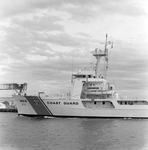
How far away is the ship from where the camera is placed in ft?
103

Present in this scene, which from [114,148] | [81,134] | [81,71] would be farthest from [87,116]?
[114,148]

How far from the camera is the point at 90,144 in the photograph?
17.0 metres

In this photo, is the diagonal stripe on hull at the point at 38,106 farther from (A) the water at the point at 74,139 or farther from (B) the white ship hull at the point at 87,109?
(A) the water at the point at 74,139

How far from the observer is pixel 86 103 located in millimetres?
32188

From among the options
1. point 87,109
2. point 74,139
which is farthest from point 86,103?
point 74,139

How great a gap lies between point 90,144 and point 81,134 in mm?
3494

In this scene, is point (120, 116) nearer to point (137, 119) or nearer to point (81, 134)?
point (137, 119)

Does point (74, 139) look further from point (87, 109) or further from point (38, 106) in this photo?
point (38, 106)

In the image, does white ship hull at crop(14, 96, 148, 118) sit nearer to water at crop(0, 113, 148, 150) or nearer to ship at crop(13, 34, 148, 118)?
ship at crop(13, 34, 148, 118)

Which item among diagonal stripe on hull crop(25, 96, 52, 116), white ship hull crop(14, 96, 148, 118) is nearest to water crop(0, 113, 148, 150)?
white ship hull crop(14, 96, 148, 118)

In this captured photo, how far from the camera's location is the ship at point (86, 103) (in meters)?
31.4

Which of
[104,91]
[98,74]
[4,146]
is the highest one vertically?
[98,74]

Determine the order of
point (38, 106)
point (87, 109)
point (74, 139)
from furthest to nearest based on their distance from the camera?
point (38, 106) < point (87, 109) < point (74, 139)

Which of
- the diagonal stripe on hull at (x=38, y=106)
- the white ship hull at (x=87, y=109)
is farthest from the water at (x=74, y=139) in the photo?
the diagonal stripe on hull at (x=38, y=106)
